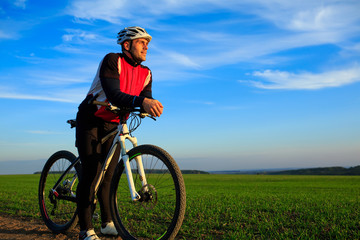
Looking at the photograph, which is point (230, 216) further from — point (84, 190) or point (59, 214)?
point (59, 214)

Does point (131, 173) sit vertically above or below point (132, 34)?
below

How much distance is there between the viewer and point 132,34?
4211mm

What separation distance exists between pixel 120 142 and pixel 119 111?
0.42m

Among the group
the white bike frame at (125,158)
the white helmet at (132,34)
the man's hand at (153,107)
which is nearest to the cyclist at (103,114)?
the white helmet at (132,34)

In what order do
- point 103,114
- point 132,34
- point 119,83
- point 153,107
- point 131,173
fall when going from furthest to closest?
point 103,114 → point 132,34 → point 119,83 → point 131,173 → point 153,107

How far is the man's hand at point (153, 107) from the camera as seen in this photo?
3584 millimetres

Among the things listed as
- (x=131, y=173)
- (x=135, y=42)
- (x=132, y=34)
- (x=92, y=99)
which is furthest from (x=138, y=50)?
(x=131, y=173)

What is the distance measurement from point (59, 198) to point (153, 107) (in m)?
2.93

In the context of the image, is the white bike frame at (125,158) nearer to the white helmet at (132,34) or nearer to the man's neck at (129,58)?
the man's neck at (129,58)

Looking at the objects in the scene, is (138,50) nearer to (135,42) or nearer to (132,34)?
(135,42)

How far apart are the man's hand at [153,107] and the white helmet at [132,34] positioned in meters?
1.11

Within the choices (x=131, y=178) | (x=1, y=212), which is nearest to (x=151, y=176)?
(x=131, y=178)

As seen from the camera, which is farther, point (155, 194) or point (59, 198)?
point (59, 198)

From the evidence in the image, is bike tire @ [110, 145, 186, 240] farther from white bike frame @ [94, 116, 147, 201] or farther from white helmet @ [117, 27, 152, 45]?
white helmet @ [117, 27, 152, 45]
